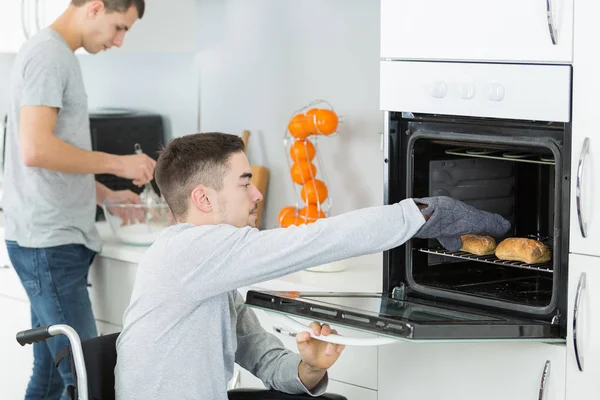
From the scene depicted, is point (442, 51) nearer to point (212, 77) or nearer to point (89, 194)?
point (89, 194)

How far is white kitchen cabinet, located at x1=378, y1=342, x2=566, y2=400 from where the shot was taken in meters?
1.83

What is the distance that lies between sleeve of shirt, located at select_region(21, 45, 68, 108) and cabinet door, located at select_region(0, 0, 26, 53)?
0.54 m

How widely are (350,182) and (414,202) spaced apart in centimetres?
109

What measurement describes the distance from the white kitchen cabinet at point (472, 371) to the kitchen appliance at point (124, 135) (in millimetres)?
1344

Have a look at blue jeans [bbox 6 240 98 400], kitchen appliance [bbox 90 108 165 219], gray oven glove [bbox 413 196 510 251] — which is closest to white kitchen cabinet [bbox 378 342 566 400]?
gray oven glove [bbox 413 196 510 251]

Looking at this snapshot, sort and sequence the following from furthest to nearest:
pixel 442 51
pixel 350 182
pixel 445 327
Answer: pixel 350 182 < pixel 442 51 < pixel 445 327

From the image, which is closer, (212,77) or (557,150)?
(557,150)

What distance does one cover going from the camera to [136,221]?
9.48 feet

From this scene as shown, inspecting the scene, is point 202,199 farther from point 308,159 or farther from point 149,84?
point 149,84

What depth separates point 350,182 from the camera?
9.29 feet

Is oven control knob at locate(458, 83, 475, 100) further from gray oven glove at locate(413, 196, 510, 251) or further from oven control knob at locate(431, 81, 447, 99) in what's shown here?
gray oven glove at locate(413, 196, 510, 251)

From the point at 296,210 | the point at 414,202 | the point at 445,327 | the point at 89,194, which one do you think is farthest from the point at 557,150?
the point at 89,194

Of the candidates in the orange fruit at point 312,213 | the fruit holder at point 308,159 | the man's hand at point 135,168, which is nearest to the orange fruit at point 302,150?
the fruit holder at point 308,159

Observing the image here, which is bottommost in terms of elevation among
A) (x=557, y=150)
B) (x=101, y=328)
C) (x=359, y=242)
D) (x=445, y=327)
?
(x=101, y=328)
